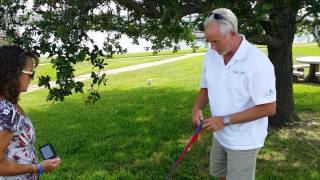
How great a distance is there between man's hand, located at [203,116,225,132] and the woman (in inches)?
42.4

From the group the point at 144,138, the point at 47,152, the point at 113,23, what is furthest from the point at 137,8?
the point at 47,152

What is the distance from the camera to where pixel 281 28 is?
6.91 m

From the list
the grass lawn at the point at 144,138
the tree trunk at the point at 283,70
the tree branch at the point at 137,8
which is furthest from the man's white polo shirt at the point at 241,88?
the tree trunk at the point at 283,70

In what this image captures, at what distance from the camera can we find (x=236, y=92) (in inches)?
139

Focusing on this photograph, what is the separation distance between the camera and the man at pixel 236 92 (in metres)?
3.41

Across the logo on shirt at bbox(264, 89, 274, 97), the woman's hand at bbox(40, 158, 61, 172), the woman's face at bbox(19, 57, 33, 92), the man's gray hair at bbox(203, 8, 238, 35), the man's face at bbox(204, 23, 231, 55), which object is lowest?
the woman's hand at bbox(40, 158, 61, 172)

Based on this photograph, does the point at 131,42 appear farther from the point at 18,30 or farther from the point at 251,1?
the point at 251,1

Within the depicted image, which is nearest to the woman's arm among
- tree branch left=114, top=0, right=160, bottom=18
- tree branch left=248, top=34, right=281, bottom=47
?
tree branch left=114, top=0, right=160, bottom=18

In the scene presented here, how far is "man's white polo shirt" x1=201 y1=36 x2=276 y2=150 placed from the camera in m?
3.40

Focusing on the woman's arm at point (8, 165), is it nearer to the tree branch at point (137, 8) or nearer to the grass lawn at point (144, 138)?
the grass lawn at point (144, 138)

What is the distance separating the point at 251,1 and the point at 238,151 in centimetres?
174

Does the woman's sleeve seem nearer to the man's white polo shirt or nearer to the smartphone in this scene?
the smartphone

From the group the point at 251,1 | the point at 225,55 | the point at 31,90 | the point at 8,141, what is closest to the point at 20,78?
the point at 8,141

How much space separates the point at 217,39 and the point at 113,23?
119 inches
